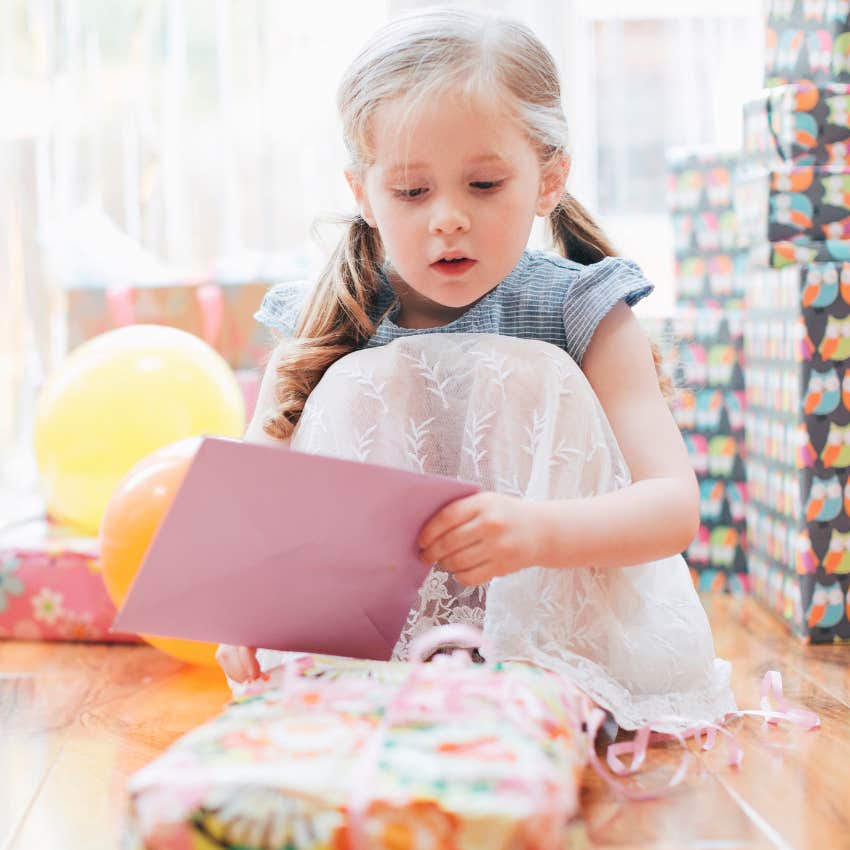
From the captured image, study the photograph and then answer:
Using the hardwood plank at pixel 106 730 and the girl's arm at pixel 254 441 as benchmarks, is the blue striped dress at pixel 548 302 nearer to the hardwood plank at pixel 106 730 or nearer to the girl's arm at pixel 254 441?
the girl's arm at pixel 254 441

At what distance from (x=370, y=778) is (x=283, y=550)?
217 mm

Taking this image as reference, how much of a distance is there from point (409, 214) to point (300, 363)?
197 mm

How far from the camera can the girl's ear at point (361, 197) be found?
1.07 meters

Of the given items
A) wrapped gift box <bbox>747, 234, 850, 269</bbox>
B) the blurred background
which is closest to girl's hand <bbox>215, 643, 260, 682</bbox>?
wrapped gift box <bbox>747, 234, 850, 269</bbox>

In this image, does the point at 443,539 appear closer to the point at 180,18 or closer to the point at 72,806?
the point at 72,806

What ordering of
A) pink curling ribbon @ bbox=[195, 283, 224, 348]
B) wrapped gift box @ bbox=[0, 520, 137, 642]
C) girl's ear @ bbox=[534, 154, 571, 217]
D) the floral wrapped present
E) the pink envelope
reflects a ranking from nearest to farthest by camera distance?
the floral wrapped present < the pink envelope < girl's ear @ bbox=[534, 154, 571, 217] < wrapped gift box @ bbox=[0, 520, 137, 642] < pink curling ribbon @ bbox=[195, 283, 224, 348]

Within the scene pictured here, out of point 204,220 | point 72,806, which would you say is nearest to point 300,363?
point 72,806

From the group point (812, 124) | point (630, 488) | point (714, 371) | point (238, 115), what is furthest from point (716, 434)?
point (238, 115)

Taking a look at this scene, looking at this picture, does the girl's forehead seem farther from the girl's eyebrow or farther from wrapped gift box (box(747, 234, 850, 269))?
wrapped gift box (box(747, 234, 850, 269))

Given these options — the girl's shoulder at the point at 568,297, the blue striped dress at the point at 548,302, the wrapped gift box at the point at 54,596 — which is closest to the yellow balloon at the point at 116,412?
the wrapped gift box at the point at 54,596

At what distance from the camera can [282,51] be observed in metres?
2.35

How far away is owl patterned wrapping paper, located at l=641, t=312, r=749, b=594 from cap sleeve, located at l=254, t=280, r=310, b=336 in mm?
610

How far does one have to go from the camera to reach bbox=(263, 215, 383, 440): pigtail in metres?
1.10
